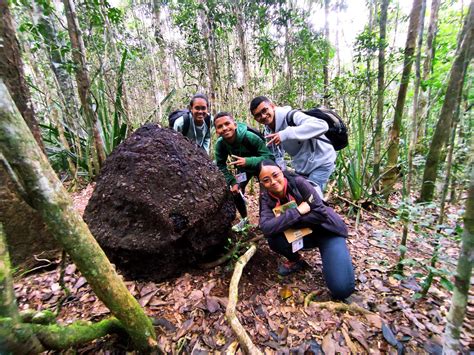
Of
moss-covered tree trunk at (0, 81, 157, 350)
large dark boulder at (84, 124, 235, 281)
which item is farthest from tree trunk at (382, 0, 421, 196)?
moss-covered tree trunk at (0, 81, 157, 350)

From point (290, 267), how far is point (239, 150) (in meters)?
1.57

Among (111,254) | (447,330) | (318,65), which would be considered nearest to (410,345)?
(447,330)

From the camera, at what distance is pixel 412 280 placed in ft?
7.85

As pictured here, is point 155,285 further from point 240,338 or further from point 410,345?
point 410,345

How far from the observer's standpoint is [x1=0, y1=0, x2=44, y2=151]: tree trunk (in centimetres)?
164

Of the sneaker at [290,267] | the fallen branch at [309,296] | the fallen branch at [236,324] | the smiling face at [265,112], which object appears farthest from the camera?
the smiling face at [265,112]

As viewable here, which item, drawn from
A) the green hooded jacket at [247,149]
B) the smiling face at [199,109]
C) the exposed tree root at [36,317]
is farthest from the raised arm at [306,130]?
the exposed tree root at [36,317]

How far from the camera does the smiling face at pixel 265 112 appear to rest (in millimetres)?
2861

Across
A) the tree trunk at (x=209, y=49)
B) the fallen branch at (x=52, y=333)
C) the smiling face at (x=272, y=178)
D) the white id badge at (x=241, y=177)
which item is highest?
the tree trunk at (x=209, y=49)

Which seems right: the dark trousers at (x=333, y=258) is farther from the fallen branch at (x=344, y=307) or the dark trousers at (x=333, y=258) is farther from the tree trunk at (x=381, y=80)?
the tree trunk at (x=381, y=80)

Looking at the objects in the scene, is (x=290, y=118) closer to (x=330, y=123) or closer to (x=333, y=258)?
(x=330, y=123)

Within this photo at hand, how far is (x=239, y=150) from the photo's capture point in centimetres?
324

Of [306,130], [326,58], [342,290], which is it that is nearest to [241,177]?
[306,130]

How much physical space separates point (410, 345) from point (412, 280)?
0.88 metres
